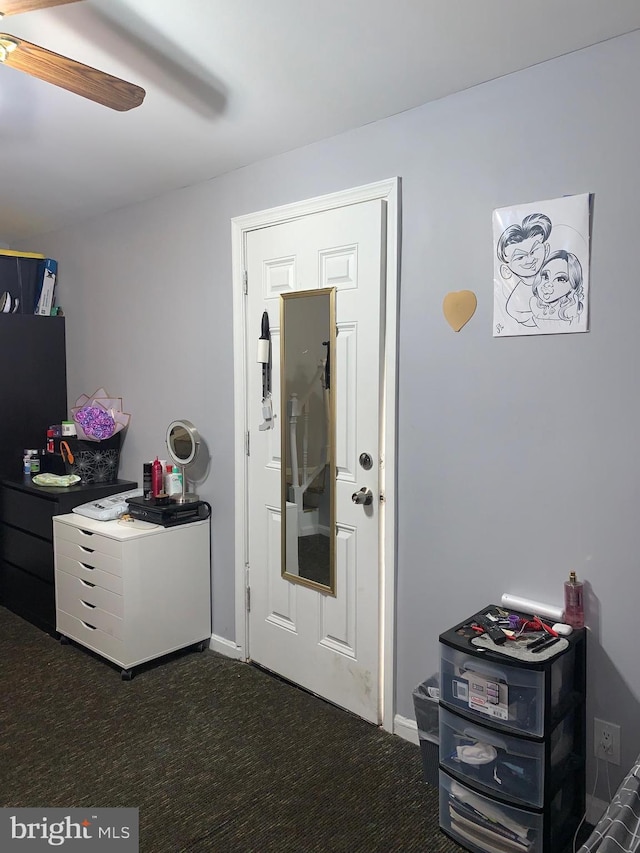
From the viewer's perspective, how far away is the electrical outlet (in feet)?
6.51

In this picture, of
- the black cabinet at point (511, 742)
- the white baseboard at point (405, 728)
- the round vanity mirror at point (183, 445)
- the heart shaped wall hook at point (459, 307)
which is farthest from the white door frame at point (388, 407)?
the round vanity mirror at point (183, 445)

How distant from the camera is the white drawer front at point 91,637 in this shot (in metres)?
3.04

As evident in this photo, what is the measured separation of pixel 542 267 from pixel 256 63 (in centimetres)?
110

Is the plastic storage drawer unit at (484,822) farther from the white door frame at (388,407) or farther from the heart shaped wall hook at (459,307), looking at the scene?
the heart shaped wall hook at (459,307)

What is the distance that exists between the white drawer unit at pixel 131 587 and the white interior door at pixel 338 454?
38 cm

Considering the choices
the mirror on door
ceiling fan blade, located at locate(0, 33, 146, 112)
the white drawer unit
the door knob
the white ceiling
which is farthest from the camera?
the white drawer unit

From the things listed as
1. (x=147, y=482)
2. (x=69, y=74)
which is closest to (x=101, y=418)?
(x=147, y=482)

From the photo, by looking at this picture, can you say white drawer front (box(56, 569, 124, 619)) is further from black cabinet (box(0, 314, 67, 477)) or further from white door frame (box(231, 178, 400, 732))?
white door frame (box(231, 178, 400, 732))

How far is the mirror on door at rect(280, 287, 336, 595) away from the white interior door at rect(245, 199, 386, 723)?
0.14ft

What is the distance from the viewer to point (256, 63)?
2.03 meters

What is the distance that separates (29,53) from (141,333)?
2135 mm

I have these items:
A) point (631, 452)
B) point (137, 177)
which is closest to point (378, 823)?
point (631, 452)

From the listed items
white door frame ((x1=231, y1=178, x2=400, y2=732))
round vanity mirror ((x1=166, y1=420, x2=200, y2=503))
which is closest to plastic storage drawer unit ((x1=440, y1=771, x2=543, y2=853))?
white door frame ((x1=231, y1=178, x2=400, y2=732))

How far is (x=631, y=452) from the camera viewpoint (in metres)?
1.94
